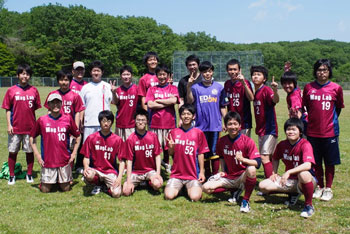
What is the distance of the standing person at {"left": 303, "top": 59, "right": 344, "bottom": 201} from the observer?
5.84 metres

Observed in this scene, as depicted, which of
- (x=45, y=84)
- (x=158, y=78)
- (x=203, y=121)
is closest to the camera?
(x=203, y=121)

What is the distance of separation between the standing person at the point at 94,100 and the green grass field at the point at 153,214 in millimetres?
1478

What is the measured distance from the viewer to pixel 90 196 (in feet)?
19.8

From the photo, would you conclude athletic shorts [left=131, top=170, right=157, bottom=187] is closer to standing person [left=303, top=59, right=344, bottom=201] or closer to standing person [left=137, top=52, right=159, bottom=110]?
standing person [left=137, top=52, right=159, bottom=110]

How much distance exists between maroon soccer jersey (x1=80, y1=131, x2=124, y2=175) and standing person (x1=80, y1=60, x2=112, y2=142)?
1015 mm

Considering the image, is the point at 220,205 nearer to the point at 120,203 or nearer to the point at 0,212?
the point at 120,203

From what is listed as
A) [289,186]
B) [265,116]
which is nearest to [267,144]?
[265,116]

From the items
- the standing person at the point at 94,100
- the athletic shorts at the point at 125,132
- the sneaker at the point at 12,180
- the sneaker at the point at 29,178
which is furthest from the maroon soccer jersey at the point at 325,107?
the sneaker at the point at 12,180

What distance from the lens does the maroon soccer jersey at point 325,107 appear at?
585 cm

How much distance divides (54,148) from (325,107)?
4868 mm

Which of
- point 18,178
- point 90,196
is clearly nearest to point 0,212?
point 90,196

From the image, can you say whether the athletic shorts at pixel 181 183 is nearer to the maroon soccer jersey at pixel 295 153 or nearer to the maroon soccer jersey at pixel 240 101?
the maroon soccer jersey at pixel 295 153

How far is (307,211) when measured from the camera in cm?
499

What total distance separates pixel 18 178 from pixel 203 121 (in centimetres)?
409
